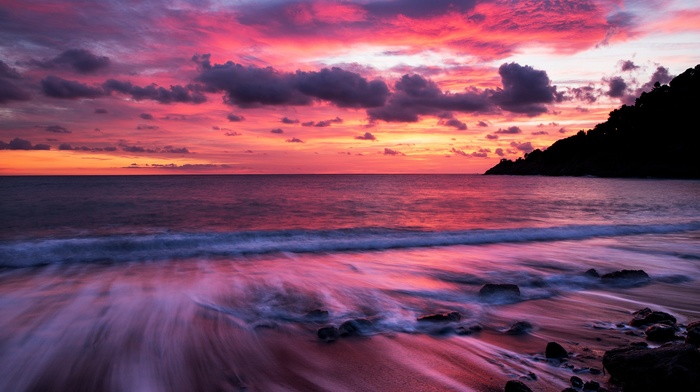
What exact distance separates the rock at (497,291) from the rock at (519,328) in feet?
4.48

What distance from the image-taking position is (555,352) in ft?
13.4

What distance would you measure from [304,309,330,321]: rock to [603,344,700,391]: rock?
3.33m

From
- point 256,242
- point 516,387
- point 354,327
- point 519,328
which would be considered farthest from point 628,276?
point 256,242

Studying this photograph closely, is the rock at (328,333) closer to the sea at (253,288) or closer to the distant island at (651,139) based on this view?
the sea at (253,288)

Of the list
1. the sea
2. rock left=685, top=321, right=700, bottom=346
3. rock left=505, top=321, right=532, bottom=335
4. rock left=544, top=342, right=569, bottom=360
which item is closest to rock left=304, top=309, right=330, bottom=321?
the sea

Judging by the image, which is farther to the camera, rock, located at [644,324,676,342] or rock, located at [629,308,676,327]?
rock, located at [629,308,676,327]

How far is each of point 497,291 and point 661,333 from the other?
2318 mm

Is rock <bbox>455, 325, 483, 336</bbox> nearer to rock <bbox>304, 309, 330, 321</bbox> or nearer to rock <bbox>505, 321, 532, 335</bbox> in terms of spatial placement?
rock <bbox>505, 321, 532, 335</bbox>

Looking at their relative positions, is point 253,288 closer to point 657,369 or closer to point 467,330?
point 467,330

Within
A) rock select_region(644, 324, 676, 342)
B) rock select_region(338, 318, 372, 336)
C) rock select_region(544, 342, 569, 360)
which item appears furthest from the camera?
rock select_region(338, 318, 372, 336)

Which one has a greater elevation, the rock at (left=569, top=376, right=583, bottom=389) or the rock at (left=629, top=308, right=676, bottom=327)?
the rock at (left=569, top=376, right=583, bottom=389)

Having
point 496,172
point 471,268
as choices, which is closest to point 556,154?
point 496,172

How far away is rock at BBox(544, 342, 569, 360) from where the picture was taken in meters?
4.09

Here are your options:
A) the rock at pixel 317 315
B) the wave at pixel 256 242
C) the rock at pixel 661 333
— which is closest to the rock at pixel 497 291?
the rock at pixel 661 333
